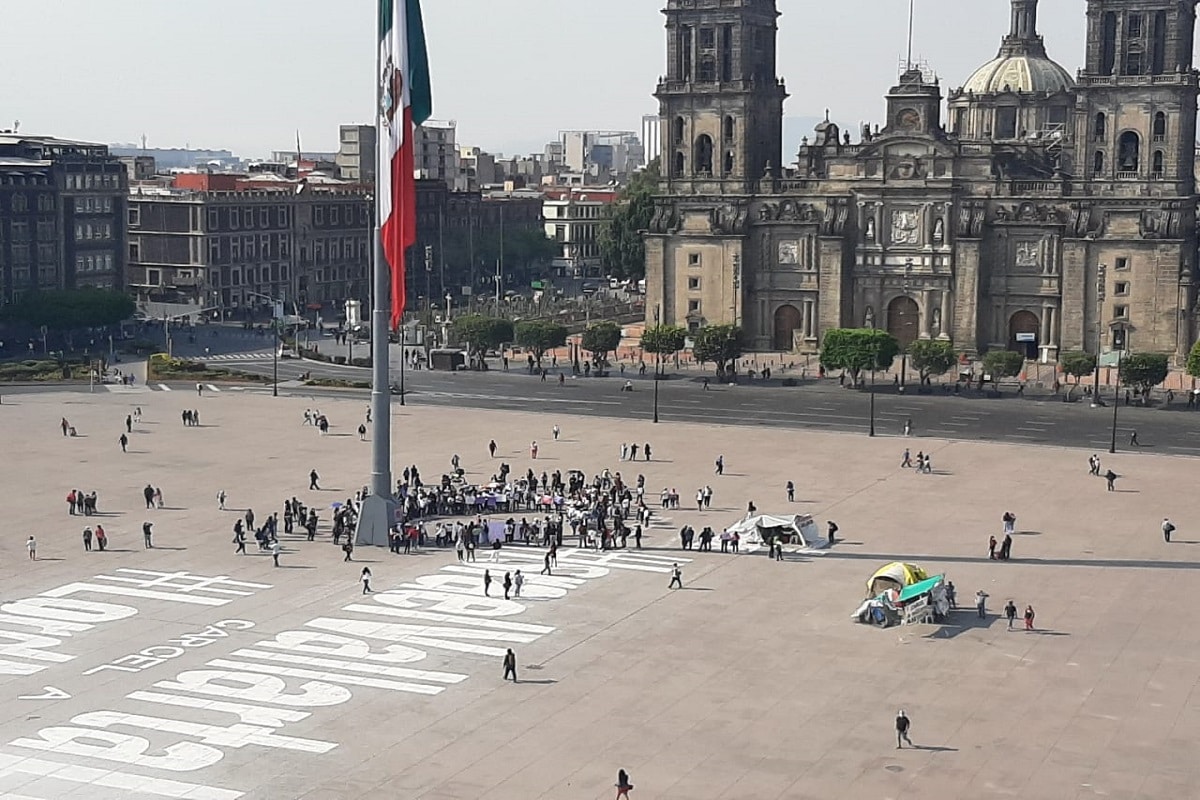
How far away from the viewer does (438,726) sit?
4334 centimetres

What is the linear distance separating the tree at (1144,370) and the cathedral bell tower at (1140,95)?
18399mm

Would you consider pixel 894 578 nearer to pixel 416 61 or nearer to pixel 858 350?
pixel 416 61

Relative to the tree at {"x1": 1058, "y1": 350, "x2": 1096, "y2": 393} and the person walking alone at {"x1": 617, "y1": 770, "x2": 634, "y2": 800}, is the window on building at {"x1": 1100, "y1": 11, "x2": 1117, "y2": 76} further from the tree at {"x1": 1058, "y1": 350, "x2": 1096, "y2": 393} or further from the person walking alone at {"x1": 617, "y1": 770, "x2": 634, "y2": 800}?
the person walking alone at {"x1": 617, "y1": 770, "x2": 634, "y2": 800}

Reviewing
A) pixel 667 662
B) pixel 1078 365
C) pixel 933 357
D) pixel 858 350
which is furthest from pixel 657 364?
pixel 667 662

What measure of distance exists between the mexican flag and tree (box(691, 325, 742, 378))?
54373 mm

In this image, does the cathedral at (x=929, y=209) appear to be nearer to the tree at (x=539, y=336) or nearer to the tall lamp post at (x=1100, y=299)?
the tall lamp post at (x=1100, y=299)

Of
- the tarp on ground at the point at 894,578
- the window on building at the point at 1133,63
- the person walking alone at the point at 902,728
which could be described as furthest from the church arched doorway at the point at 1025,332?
the person walking alone at the point at 902,728

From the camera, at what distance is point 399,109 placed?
201 ft

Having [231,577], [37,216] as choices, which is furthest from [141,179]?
[231,577]

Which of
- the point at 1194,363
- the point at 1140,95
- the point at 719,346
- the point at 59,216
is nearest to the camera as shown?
the point at 1194,363

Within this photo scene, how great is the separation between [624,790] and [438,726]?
701 centimetres

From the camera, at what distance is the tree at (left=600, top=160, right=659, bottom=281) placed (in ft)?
557

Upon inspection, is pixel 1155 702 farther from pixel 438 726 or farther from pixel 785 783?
pixel 438 726

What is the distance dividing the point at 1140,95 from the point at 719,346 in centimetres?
3209
